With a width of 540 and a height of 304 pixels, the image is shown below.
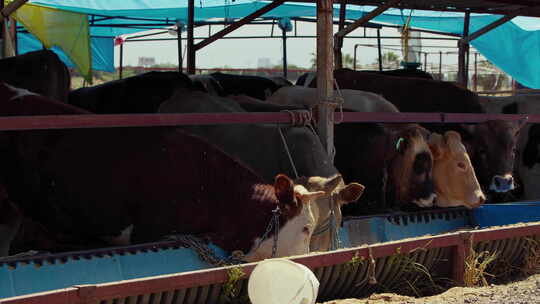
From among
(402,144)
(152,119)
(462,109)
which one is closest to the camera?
(152,119)

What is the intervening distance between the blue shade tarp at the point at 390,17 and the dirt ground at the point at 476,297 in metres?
9.97

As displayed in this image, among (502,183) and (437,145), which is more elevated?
(437,145)

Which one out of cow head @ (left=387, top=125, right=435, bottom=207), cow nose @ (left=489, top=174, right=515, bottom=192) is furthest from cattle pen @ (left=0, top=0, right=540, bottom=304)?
cow nose @ (left=489, top=174, right=515, bottom=192)

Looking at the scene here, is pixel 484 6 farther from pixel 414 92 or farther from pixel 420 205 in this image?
pixel 420 205

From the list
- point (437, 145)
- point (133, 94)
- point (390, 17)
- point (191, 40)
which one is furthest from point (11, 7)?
point (390, 17)


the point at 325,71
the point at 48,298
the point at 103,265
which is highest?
the point at 325,71

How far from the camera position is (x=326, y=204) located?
224 inches

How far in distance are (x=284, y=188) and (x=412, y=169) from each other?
2.71 m

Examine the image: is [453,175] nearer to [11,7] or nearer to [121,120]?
[121,120]

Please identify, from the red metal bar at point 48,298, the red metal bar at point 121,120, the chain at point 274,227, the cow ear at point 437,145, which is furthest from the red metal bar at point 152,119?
the red metal bar at point 48,298

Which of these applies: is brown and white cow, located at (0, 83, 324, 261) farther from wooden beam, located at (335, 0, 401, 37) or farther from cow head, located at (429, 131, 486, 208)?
wooden beam, located at (335, 0, 401, 37)

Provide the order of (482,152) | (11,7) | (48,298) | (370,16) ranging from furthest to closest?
1. (370,16)
2. (482,152)
3. (11,7)
4. (48,298)

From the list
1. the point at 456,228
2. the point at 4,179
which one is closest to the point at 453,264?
the point at 456,228

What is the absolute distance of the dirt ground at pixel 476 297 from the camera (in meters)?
4.52
